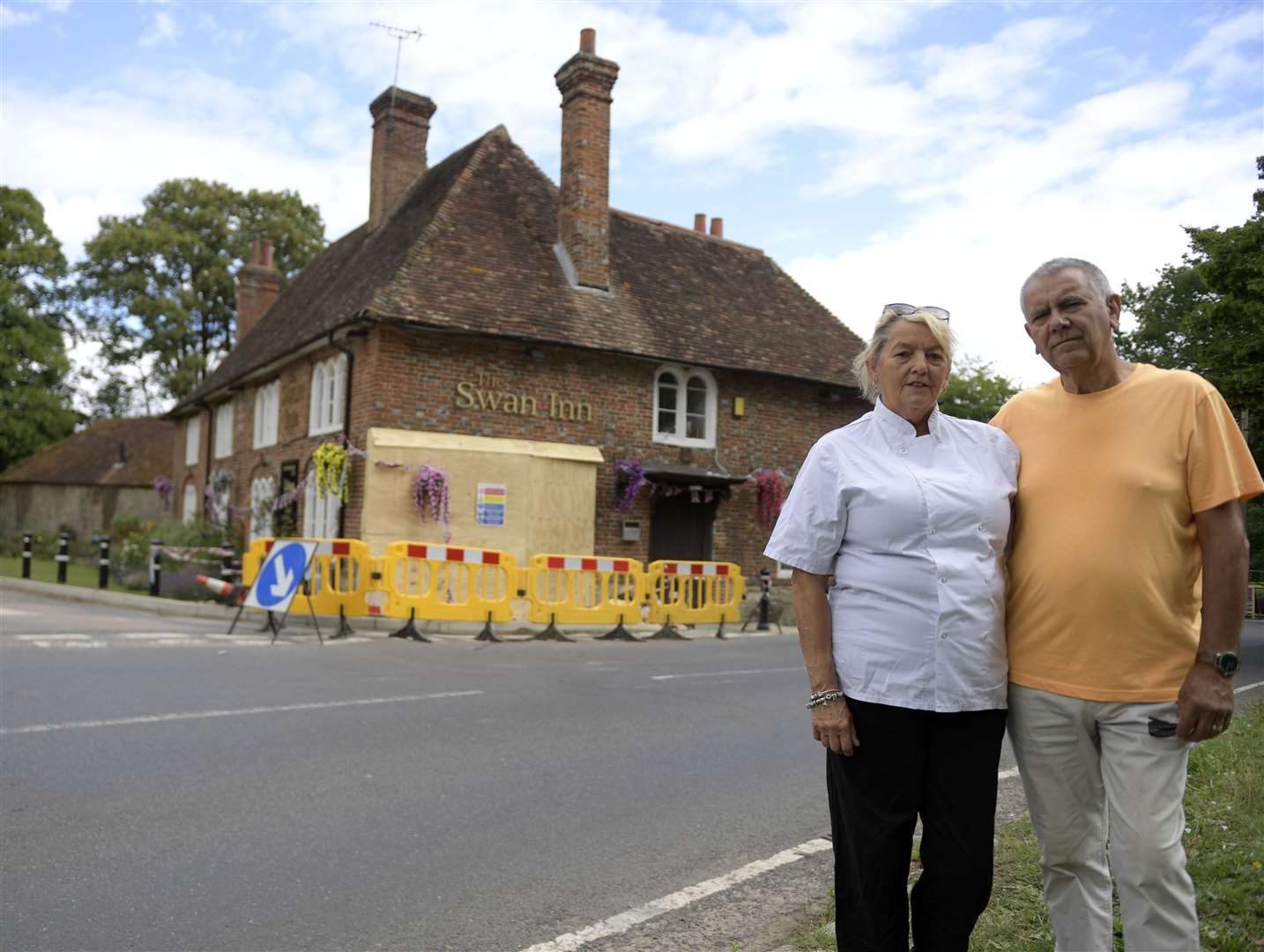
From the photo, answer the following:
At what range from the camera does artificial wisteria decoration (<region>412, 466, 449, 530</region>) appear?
17344mm

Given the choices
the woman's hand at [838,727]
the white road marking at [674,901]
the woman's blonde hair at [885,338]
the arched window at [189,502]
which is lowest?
the white road marking at [674,901]

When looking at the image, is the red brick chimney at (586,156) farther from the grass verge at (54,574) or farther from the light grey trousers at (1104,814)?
the light grey trousers at (1104,814)

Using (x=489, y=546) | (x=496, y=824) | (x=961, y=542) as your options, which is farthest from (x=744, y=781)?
(x=489, y=546)

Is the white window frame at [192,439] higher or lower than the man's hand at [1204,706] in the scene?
higher

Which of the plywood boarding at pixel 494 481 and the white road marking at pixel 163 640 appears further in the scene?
the plywood boarding at pixel 494 481

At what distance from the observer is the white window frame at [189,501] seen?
2970 centimetres

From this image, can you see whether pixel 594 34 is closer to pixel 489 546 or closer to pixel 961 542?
pixel 489 546

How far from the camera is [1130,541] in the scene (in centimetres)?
277

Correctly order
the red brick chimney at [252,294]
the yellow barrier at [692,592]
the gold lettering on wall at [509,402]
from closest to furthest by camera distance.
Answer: the yellow barrier at [692,592], the gold lettering on wall at [509,402], the red brick chimney at [252,294]

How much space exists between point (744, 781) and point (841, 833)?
3288 mm

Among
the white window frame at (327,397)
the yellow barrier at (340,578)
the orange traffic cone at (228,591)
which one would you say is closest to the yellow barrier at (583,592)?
the yellow barrier at (340,578)

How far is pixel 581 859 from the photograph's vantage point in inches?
184

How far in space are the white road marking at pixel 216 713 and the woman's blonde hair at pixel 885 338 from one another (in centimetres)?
589

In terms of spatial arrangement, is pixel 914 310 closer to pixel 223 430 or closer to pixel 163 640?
pixel 163 640
